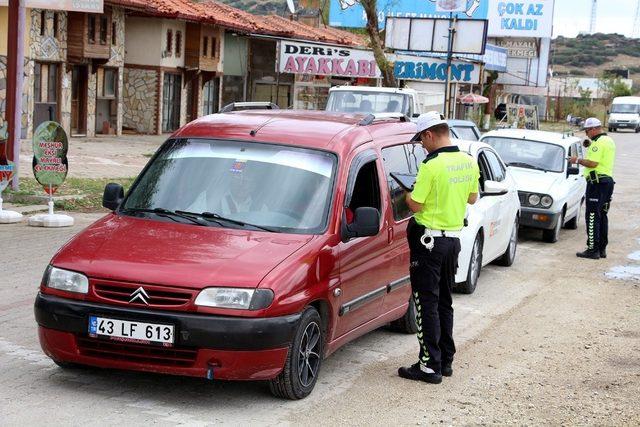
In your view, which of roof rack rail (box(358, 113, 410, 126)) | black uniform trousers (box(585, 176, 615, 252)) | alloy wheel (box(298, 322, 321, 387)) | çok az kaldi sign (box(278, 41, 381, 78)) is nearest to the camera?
alloy wheel (box(298, 322, 321, 387))

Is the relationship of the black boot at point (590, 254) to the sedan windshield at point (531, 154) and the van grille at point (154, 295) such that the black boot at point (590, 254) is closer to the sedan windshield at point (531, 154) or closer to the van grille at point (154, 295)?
the sedan windshield at point (531, 154)

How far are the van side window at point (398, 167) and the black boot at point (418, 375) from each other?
4.16 feet

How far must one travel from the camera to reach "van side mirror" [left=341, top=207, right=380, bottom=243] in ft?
24.7

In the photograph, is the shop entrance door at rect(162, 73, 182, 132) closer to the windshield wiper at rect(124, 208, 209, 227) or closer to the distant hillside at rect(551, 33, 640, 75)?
the windshield wiper at rect(124, 208, 209, 227)

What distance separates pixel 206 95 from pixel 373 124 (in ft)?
120

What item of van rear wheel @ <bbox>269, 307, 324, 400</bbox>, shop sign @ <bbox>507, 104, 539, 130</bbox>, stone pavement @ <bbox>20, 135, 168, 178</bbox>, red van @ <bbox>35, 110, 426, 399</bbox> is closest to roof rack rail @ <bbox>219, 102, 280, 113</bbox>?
red van @ <bbox>35, 110, 426, 399</bbox>

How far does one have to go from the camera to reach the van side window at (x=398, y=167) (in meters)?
8.68

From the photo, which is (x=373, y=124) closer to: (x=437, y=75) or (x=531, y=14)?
(x=437, y=75)

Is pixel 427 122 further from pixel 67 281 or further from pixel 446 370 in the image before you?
pixel 67 281

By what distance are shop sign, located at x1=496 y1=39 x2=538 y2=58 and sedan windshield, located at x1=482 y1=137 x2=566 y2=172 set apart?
5988 cm

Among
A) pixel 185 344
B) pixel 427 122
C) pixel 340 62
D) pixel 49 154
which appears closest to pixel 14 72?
pixel 49 154

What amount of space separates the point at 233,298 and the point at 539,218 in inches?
427

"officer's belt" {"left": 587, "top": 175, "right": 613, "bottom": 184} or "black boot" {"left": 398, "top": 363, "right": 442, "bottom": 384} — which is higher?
"officer's belt" {"left": 587, "top": 175, "right": 613, "bottom": 184}

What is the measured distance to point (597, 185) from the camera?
15.4m
